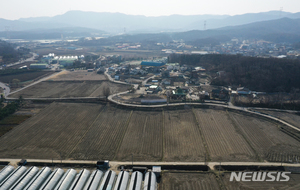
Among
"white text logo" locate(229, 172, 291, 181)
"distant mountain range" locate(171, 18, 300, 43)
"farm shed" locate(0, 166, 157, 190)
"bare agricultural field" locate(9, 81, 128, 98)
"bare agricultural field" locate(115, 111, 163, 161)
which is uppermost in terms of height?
"distant mountain range" locate(171, 18, 300, 43)

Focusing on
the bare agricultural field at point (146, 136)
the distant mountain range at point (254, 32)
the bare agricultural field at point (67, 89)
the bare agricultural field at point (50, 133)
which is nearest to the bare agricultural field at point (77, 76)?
the bare agricultural field at point (67, 89)

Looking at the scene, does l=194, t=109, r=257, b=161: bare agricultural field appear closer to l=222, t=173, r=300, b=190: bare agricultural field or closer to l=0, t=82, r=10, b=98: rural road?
l=222, t=173, r=300, b=190: bare agricultural field

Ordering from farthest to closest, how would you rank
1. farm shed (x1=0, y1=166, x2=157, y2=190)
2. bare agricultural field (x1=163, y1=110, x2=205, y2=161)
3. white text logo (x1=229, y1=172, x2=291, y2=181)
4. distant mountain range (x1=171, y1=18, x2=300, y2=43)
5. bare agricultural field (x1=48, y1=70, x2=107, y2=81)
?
distant mountain range (x1=171, y1=18, x2=300, y2=43) < bare agricultural field (x1=48, y1=70, x2=107, y2=81) < bare agricultural field (x1=163, y1=110, x2=205, y2=161) < white text logo (x1=229, y1=172, x2=291, y2=181) < farm shed (x1=0, y1=166, x2=157, y2=190)

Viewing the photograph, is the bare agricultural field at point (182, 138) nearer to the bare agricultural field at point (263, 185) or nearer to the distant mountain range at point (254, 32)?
the bare agricultural field at point (263, 185)

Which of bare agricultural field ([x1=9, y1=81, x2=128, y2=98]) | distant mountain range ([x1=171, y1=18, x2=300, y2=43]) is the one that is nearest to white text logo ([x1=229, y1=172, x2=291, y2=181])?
bare agricultural field ([x1=9, y1=81, x2=128, y2=98])

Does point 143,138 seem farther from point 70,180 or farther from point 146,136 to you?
point 70,180

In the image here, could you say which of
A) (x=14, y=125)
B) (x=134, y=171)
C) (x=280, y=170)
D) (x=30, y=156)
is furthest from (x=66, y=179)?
(x=280, y=170)

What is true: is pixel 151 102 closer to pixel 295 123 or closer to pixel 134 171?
pixel 134 171
